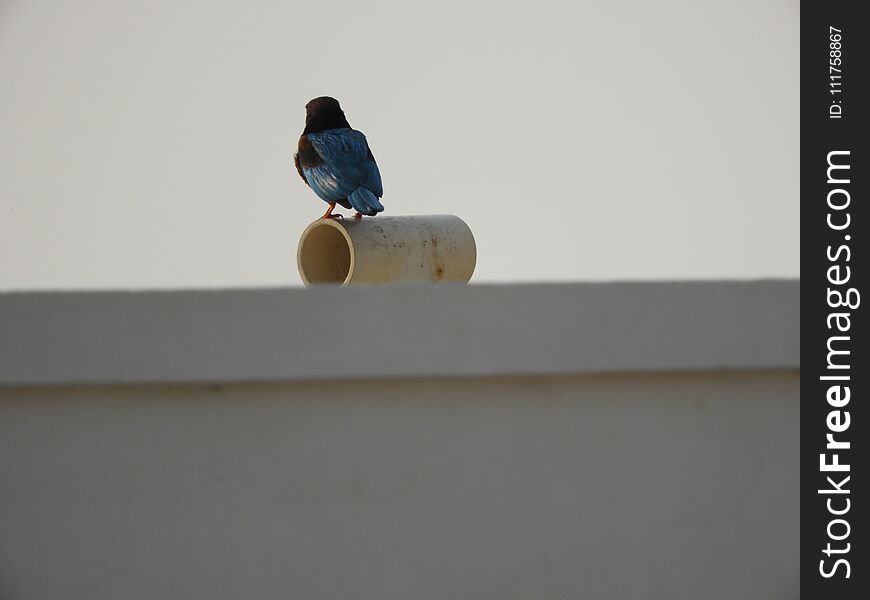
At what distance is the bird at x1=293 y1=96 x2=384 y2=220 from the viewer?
4.36 m

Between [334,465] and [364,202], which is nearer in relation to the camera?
[334,465]

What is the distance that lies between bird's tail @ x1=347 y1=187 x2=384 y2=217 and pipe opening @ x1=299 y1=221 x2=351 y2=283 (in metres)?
0.13

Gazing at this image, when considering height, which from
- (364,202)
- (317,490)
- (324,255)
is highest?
(364,202)

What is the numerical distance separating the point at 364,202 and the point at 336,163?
206 mm

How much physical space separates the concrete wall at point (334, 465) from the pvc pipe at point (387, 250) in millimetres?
1501

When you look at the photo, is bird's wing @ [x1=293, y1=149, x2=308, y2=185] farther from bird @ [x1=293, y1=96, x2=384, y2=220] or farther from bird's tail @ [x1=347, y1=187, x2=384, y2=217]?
bird's tail @ [x1=347, y1=187, x2=384, y2=217]

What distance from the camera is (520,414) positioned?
264 centimetres

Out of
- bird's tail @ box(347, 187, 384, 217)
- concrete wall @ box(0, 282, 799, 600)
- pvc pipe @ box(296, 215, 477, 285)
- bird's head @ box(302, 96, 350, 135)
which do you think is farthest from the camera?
bird's head @ box(302, 96, 350, 135)

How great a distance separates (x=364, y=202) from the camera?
171 inches

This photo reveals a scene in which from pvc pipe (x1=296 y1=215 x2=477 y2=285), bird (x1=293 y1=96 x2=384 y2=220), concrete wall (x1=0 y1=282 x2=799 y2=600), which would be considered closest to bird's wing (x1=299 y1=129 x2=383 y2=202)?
bird (x1=293 y1=96 x2=384 y2=220)

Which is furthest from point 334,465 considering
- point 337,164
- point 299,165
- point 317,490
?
point 299,165

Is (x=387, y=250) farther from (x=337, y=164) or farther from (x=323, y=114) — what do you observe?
(x=323, y=114)
